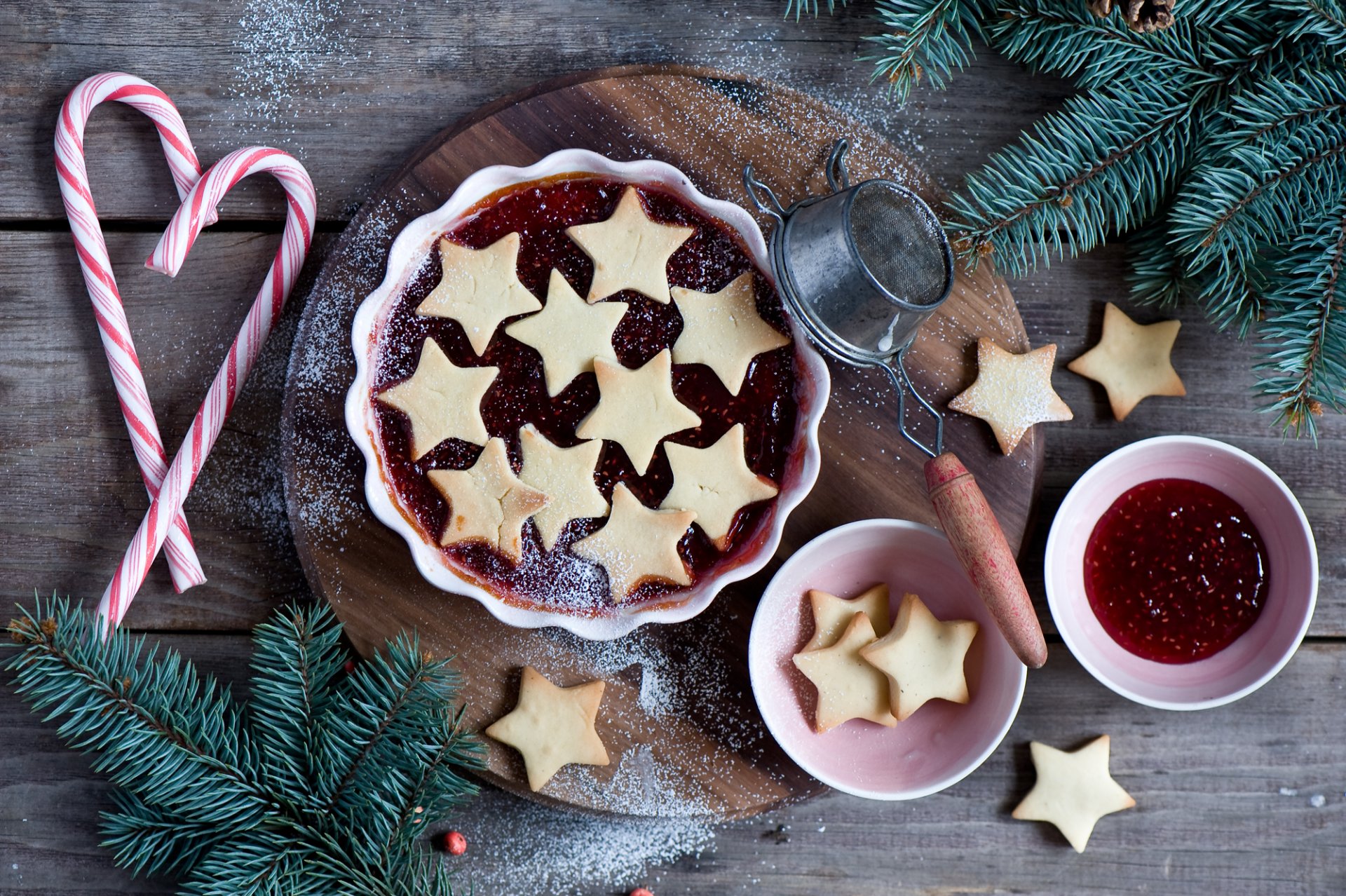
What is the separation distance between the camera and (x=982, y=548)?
4.15 feet

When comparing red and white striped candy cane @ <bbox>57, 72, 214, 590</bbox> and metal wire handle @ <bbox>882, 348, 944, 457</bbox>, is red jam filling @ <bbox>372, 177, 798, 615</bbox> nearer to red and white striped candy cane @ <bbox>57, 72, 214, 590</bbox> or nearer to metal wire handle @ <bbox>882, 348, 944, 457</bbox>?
metal wire handle @ <bbox>882, 348, 944, 457</bbox>

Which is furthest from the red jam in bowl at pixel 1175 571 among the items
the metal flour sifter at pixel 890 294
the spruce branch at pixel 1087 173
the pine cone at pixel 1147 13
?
the pine cone at pixel 1147 13

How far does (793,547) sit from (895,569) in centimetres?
17

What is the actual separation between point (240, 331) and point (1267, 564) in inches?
68.1

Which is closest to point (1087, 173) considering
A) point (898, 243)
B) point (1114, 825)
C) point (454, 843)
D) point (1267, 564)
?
point (898, 243)

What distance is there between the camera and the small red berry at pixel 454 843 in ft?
4.92

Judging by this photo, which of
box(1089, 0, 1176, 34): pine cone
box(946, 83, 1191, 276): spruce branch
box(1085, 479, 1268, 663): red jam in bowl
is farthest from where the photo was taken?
box(1085, 479, 1268, 663): red jam in bowl

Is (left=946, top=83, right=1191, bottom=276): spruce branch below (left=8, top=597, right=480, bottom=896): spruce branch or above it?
above

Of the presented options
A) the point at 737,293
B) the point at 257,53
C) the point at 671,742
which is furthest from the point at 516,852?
the point at 257,53

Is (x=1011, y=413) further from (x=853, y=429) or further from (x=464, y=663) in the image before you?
(x=464, y=663)

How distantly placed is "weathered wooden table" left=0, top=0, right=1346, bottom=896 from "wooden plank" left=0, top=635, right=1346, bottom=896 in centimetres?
9

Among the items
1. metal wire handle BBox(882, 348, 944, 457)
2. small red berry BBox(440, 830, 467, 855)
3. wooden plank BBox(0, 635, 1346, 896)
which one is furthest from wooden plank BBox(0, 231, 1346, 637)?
small red berry BBox(440, 830, 467, 855)

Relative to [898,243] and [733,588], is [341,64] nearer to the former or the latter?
[898,243]

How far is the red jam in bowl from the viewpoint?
1469 mm
